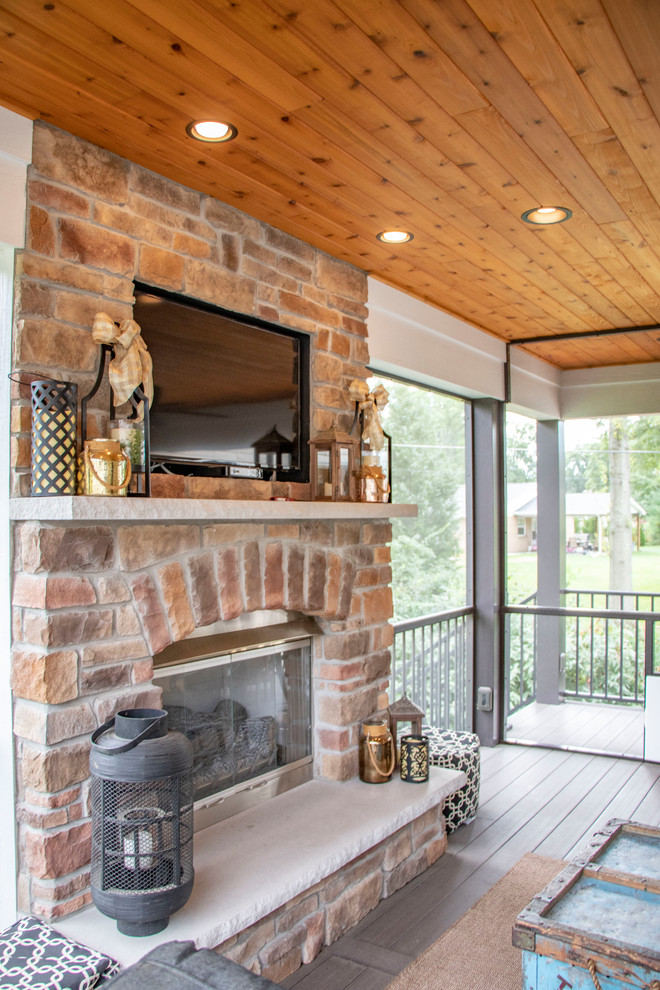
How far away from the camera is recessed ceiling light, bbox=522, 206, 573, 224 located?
9.20 feet

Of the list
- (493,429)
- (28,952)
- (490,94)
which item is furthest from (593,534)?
(28,952)

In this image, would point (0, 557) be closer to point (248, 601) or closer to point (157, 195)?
point (248, 601)

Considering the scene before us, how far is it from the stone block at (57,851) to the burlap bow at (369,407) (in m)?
1.95

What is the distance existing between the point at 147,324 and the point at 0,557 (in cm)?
86

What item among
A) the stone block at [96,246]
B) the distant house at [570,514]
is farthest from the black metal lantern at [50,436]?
the distant house at [570,514]

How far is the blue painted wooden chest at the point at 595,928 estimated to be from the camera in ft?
6.23

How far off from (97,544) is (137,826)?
763 mm

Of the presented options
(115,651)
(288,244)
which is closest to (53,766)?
(115,651)

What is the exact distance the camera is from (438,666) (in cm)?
492

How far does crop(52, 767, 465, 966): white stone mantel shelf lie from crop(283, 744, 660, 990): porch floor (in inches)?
12.3

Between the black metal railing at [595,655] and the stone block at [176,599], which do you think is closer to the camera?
the stone block at [176,599]

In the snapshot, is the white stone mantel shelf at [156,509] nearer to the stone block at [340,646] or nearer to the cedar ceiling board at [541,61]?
the stone block at [340,646]

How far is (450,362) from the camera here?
4500mm

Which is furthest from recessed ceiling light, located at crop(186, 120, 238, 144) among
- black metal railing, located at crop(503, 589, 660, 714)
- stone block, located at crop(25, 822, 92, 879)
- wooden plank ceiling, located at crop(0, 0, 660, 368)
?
black metal railing, located at crop(503, 589, 660, 714)
